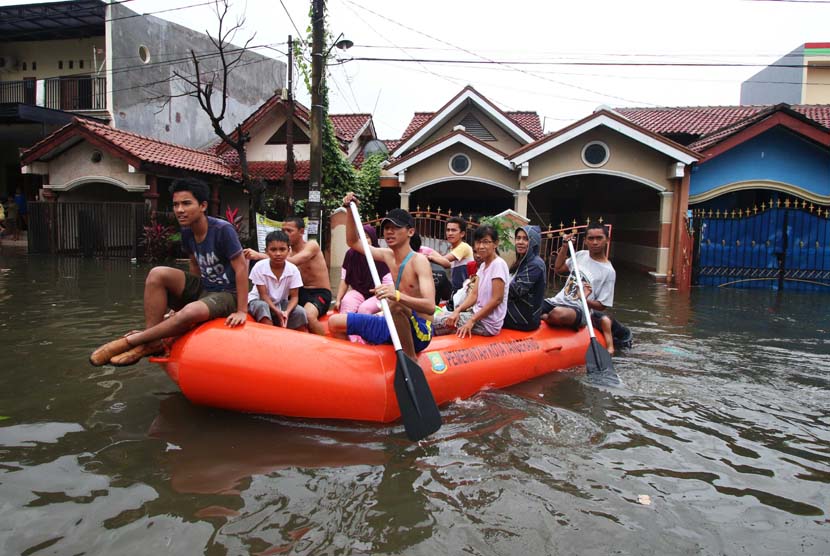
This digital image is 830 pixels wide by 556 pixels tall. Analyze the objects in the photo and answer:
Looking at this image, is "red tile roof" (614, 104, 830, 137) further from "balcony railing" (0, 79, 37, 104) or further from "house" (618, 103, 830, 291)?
"balcony railing" (0, 79, 37, 104)

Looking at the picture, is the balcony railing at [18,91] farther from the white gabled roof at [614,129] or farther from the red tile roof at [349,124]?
the white gabled roof at [614,129]

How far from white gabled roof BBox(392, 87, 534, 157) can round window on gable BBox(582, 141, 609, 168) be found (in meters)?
2.98

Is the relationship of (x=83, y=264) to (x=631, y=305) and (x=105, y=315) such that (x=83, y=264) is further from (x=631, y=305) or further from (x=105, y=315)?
(x=631, y=305)

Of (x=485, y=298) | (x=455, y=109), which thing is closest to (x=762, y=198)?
(x=455, y=109)

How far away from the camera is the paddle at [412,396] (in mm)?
3861

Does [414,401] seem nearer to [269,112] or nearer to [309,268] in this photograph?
[309,268]

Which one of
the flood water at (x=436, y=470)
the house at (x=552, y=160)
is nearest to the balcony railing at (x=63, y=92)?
the house at (x=552, y=160)

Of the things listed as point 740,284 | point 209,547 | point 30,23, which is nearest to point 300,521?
point 209,547

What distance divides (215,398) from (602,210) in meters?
18.0

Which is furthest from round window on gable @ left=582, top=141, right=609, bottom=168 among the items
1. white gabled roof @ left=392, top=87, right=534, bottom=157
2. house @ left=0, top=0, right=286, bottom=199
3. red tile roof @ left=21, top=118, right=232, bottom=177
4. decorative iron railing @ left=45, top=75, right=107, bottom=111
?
decorative iron railing @ left=45, top=75, right=107, bottom=111

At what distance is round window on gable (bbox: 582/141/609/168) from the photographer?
14.0 m

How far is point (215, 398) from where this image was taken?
13.0 feet

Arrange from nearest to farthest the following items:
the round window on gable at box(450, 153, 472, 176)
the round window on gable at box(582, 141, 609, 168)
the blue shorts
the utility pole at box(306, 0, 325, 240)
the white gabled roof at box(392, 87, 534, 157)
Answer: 1. the blue shorts
2. the utility pole at box(306, 0, 325, 240)
3. the round window on gable at box(582, 141, 609, 168)
4. the round window on gable at box(450, 153, 472, 176)
5. the white gabled roof at box(392, 87, 534, 157)

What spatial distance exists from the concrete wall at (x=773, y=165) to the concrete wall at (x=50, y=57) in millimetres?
21087
